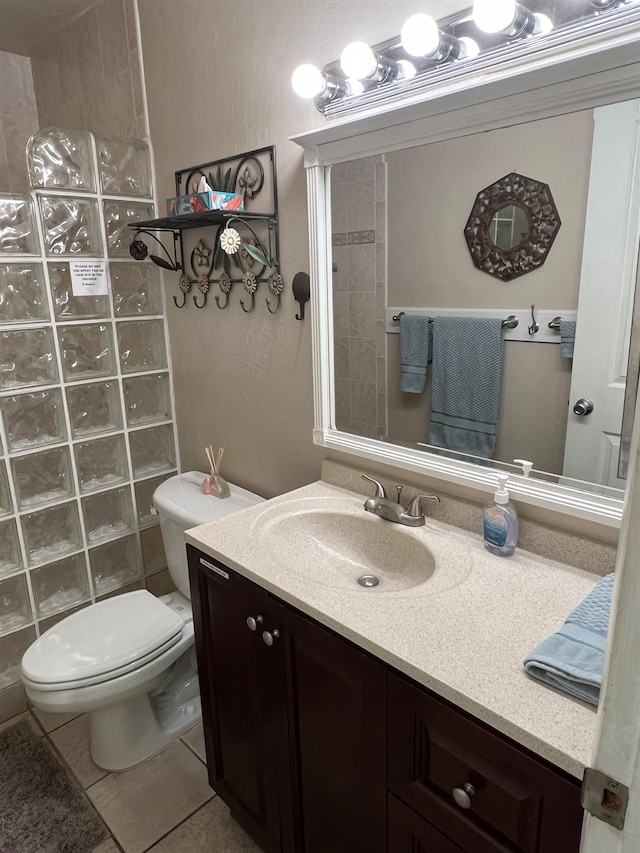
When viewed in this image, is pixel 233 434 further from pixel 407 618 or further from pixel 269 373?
pixel 407 618

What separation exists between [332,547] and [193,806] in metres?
0.90

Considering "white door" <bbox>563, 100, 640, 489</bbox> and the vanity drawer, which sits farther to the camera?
"white door" <bbox>563, 100, 640, 489</bbox>

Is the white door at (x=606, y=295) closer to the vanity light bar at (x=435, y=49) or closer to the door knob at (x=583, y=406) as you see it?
the door knob at (x=583, y=406)

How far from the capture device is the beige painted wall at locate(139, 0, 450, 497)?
4.67 feet

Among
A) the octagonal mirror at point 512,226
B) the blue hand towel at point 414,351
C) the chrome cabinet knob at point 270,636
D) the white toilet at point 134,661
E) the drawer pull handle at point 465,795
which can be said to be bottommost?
the white toilet at point 134,661

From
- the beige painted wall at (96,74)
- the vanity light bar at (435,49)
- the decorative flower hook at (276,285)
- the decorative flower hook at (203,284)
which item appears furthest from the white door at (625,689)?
the beige painted wall at (96,74)

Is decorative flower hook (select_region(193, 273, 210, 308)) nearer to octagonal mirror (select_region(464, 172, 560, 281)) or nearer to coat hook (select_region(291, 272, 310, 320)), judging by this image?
coat hook (select_region(291, 272, 310, 320))

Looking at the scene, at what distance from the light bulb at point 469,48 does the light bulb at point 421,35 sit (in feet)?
0.17

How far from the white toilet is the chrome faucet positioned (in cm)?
56

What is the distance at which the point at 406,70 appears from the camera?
3.92 ft

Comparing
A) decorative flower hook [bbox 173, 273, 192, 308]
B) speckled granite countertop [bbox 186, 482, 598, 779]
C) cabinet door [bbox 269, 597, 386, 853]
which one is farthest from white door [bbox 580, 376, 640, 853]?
decorative flower hook [bbox 173, 273, 192, 308]

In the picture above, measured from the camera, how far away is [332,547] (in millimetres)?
1413

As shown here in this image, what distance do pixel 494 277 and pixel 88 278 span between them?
4.46 ft

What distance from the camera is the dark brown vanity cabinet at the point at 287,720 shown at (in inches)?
39.1
